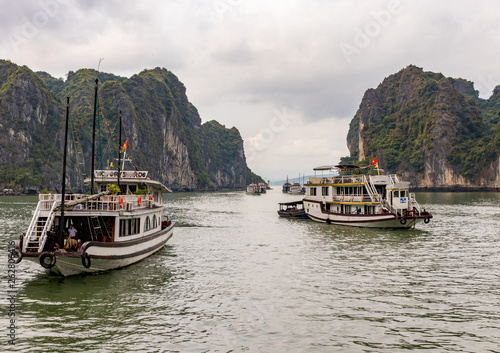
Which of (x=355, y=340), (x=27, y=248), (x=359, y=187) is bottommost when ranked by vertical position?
(x=355, y=340)

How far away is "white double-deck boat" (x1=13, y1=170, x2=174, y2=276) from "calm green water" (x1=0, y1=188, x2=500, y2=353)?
85 centimetres

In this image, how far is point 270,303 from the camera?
16.1 metres

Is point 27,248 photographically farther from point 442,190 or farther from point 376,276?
point 442,190

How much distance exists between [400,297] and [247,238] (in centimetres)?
2069

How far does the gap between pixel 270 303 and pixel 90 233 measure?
10.8 m

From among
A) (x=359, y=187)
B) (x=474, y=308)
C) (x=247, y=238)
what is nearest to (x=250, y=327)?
(x=474, y=308)

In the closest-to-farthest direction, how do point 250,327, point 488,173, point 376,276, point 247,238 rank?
1. point 250,327
2. point 376,276
3. point 247,238
4. point 488,173

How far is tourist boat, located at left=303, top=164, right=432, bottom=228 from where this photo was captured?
4106 centimetres

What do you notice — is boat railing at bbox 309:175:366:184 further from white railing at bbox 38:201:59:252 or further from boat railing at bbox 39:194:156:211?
white railing at bbox 38:201:59:252

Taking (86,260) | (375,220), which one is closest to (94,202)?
(86,260)

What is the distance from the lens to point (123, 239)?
21.7 metres

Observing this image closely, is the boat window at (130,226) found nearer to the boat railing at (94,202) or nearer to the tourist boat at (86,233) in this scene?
the tourist boat at (86,233)

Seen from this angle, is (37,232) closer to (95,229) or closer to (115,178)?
(95,229)

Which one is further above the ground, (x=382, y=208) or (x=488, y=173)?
(x=488, y=173)
